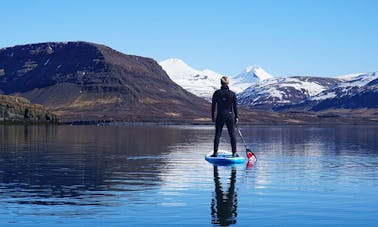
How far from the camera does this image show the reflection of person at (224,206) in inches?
776

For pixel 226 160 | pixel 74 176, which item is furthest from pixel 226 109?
pixel 74 176

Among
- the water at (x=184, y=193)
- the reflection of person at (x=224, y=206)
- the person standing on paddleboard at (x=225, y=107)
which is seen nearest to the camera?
the reflection of person at (x=224, y=206)

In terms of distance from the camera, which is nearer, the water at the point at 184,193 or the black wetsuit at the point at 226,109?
the water at the point at 184,193

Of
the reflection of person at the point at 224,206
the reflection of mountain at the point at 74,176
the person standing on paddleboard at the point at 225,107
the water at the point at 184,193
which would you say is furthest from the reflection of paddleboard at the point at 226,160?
the reflection of person at the point at 224,206

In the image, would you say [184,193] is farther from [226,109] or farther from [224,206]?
[226,109]

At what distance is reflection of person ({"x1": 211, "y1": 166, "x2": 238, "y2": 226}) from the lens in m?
19.7

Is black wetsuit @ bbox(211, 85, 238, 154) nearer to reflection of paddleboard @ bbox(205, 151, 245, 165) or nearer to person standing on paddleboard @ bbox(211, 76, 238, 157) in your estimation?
person standing on paddleboard @ bbox(211, 76, 238, 157)

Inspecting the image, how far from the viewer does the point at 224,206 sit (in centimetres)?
2220

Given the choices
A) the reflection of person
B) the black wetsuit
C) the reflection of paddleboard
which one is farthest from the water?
the black wetsuit

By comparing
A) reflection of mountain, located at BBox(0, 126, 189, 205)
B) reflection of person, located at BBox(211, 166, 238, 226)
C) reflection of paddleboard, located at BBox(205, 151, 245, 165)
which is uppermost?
reflection of paddleboard, located at BBox(205, 151, 245, 165)

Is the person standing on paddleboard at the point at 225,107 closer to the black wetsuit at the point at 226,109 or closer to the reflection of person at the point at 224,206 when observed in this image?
the black wetsuit at the point at 226,109

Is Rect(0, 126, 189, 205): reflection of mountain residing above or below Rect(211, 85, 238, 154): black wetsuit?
below

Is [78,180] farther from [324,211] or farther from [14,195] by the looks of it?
[324,211]

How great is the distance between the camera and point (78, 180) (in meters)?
29.9
